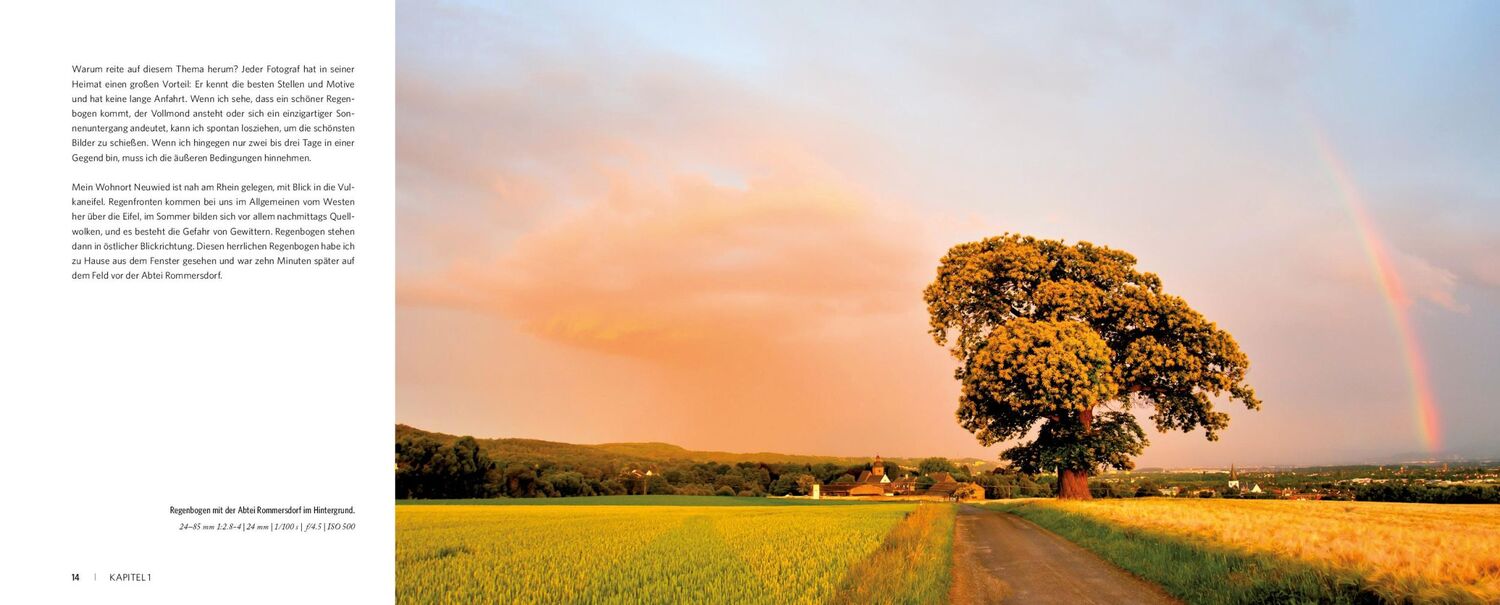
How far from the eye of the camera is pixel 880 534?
65.8 ft

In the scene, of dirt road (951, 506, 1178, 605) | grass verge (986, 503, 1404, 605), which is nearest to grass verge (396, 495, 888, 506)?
dirt road (951, 506, 1178, 605)

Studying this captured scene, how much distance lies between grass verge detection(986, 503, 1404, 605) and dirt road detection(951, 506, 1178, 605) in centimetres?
32

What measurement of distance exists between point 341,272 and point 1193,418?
114 ft

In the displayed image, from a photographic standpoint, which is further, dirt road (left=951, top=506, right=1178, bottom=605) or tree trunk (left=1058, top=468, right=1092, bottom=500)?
tree trunk (left=1058, top=468, right=1092, bottom=500)

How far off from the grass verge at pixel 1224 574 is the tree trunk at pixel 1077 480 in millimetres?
17628

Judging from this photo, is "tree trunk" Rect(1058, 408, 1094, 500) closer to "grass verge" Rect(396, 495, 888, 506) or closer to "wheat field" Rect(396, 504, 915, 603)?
"wheat field" Rect(396, 504, 915, 603)

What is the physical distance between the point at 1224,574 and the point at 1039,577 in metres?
2.65

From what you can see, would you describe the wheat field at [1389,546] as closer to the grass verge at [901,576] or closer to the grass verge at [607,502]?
the grass verge at [901,576]

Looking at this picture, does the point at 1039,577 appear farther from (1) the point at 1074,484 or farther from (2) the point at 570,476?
(2) the point at 570,476

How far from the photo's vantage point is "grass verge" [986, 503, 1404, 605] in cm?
854

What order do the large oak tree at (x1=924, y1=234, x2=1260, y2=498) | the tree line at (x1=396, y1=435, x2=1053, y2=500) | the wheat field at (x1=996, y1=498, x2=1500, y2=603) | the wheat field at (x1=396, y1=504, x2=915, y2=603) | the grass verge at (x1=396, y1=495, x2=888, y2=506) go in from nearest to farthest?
the wheat field at (x1=996, y1=498, x2=1500, y2=603), the wheat field at (x1=396, y1=504, x2=915, y2=603), the large oak tree at (x1=924, y1=234, x2=1260, y2=498), the grass verge at (x1=396, y1=495, x2=888, y2=506), the tree line at (x1=396, y1=435, x2=1053, y2=500)

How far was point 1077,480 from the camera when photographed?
33562 mm

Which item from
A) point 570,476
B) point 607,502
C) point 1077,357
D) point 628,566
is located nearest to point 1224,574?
point 628,566

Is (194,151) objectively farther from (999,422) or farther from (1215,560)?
(999,422)
